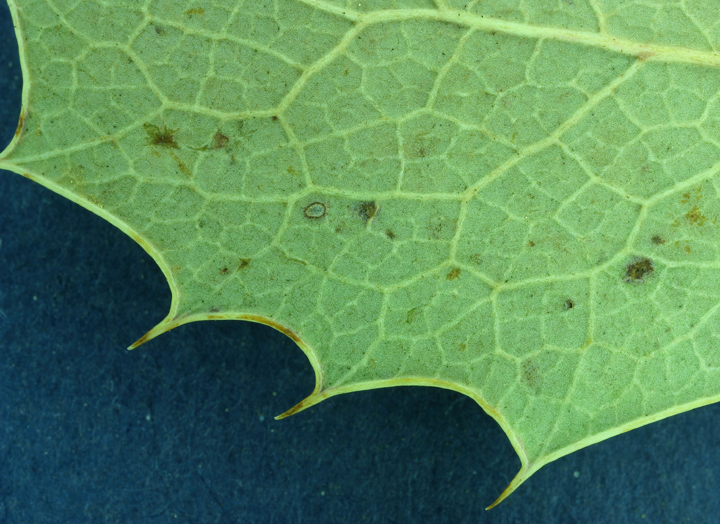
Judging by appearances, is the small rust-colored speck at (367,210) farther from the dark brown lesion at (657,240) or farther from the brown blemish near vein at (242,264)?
the dark brown lesion at (657,240)

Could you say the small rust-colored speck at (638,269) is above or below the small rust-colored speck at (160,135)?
below

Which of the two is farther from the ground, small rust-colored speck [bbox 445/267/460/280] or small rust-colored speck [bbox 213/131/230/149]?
small rust-colored speck [bbox 213/131/230/149]

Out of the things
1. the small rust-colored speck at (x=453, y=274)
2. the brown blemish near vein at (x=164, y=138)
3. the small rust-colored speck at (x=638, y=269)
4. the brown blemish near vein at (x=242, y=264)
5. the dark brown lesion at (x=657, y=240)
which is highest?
the brown blemish near vein at (x=164, y=138)

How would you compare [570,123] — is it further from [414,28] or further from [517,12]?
[414,28]

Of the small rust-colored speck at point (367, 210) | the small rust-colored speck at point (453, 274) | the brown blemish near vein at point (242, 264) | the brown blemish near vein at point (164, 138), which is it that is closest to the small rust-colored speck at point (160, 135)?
the brown blemish near vein at point (164, 138)

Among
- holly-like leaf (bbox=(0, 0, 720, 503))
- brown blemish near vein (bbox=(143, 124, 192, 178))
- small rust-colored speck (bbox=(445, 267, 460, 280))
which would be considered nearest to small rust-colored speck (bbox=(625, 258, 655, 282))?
holly-like leaf (bbox=(0, 0, 720, 503))

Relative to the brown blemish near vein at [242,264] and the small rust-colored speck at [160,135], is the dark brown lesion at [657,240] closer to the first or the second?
the brown blemish near vein at [242,264]

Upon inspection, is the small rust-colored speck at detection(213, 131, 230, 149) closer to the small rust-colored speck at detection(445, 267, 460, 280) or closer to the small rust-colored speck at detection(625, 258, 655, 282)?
the small rust-colored speck at detection(445, 267, 460, 280)
